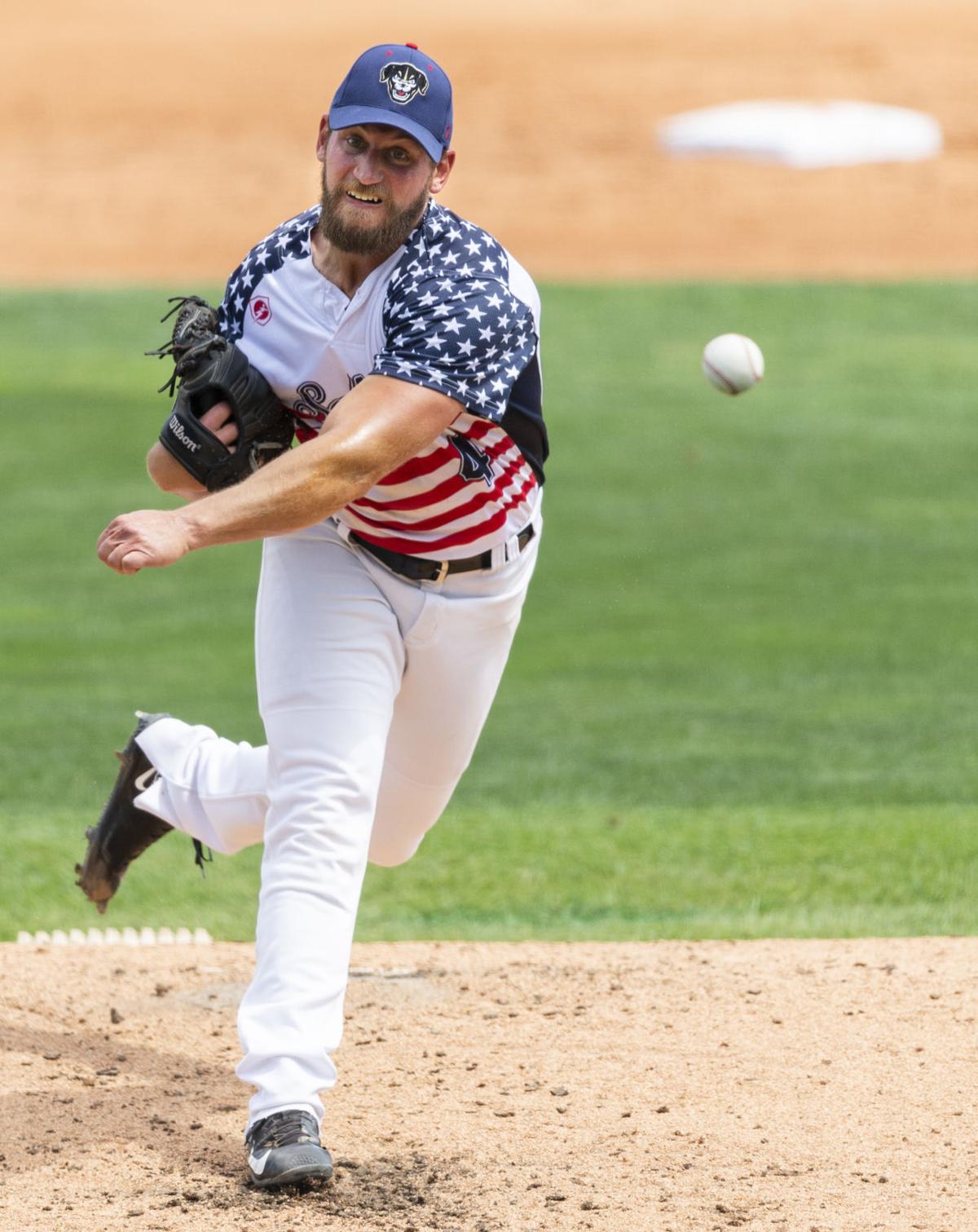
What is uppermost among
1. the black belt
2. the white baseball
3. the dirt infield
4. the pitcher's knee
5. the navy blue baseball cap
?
the dirt infield

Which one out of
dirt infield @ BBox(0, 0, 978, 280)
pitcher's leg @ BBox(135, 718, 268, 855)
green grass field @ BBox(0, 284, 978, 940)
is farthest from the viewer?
dirt infield @ BBox(0, 0, 978, 280)

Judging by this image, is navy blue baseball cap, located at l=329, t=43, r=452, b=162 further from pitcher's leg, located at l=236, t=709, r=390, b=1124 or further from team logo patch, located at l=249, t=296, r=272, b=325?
pitcher's leg, located at l=236, t=709, r=390, b=1124

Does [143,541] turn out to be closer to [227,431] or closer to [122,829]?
[227,431]

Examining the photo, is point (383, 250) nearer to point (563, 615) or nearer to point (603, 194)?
point (563, 615)

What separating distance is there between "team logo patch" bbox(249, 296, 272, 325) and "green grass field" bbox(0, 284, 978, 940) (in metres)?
2.63

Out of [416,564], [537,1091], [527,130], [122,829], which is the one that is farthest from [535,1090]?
[527,130]

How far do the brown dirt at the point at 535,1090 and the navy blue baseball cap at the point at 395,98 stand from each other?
7.68 feet

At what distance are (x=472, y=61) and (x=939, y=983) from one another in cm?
2992

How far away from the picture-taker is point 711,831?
8.00 meters

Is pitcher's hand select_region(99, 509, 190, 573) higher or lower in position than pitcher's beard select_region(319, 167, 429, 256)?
lower

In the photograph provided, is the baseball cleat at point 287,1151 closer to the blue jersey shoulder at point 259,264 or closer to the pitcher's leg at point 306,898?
the pitcher's leg at point 306,898

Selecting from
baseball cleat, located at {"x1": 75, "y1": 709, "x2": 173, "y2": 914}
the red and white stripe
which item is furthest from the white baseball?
baseball cleat, located at {"x1": 75, "y1": 709, "x2": 173, "y2": 914}

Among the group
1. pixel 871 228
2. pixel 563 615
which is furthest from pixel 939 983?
pixel 871 228

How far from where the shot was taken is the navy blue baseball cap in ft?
14.8
